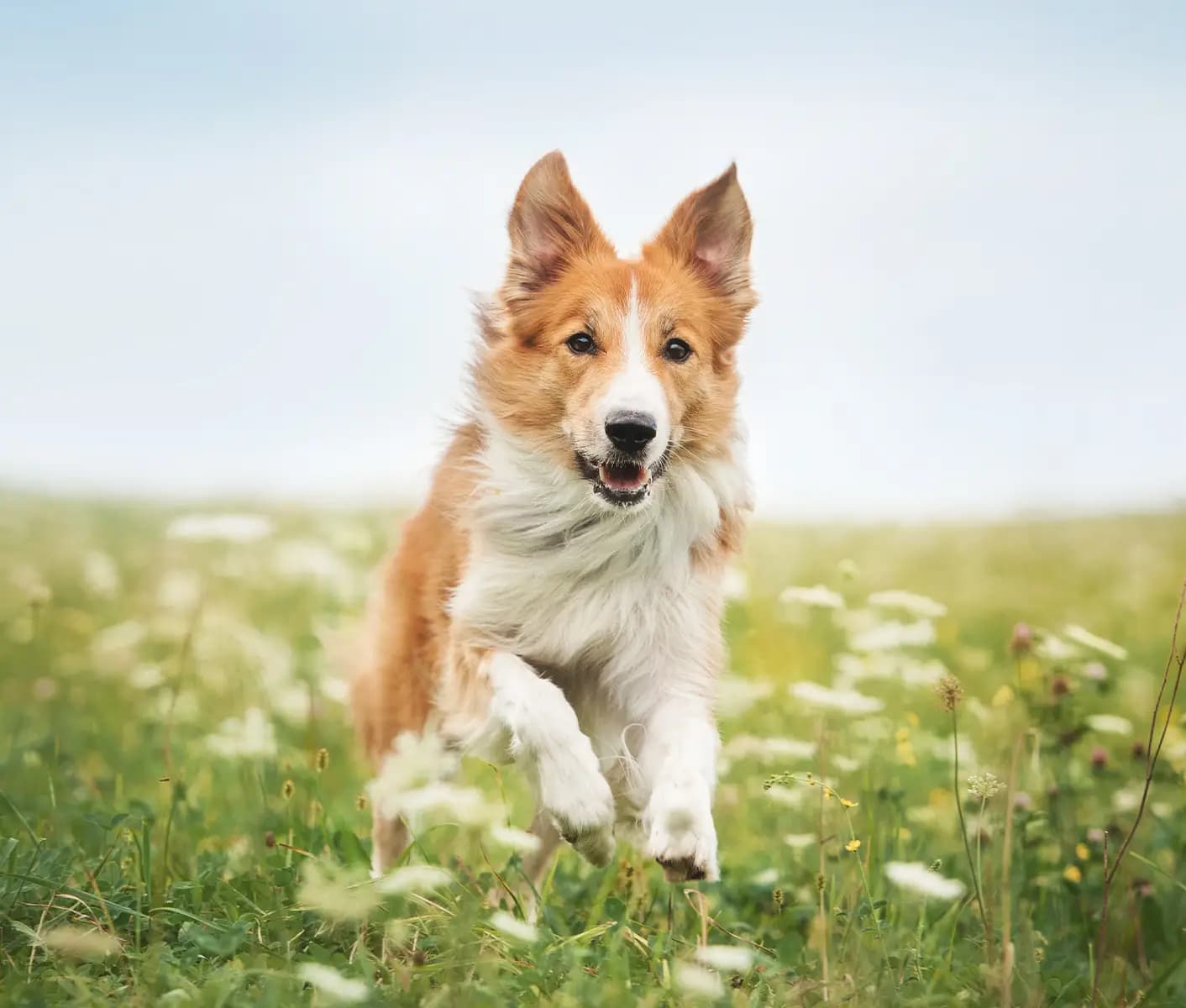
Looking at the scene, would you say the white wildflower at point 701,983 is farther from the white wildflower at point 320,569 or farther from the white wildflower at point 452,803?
the white wildflower at point 320,569

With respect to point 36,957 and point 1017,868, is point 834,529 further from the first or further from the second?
point 36,957

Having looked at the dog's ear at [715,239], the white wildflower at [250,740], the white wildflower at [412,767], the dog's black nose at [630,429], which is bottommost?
the white wildflower at [250,740]

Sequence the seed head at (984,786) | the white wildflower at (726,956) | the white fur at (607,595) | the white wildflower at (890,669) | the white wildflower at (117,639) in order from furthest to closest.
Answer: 1. the white wildflower at (117,639)
2. the white wildflower at (890,669)
3. the white fur at (607,595)
4. the seed head at (984,786)
5. the white wildflower at (726,956)

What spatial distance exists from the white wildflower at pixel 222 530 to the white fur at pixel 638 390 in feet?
4.91

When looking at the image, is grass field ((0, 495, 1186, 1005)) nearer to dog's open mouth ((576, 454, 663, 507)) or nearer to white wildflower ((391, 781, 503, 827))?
white wildflower ((391, 781, 503, 827))

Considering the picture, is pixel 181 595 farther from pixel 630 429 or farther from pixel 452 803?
pixel 452 803

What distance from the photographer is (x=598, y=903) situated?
3.73 metres

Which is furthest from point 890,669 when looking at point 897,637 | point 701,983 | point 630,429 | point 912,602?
point 701,983

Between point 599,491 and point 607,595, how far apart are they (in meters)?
0.42

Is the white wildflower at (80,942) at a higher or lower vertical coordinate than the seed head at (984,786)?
lower

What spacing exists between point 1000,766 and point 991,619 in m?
4.81

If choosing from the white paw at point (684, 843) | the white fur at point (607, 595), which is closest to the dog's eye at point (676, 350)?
the white fur at point (607, 595)

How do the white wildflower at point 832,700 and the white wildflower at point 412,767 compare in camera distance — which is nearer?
the white wildflower at point 412,767

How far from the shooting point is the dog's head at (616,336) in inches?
163
